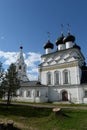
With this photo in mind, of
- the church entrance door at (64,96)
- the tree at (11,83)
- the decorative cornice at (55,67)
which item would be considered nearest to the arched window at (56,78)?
the decorative cornice at (55,67)

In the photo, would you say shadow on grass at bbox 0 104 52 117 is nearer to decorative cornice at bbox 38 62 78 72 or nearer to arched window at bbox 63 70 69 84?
arched window at bbox 63 70 69 84

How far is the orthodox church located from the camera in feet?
116

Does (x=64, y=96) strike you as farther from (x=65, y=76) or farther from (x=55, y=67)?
(x=55, y=67)

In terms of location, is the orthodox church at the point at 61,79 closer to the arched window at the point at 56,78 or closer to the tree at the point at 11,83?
the arched window at the point at 56,78

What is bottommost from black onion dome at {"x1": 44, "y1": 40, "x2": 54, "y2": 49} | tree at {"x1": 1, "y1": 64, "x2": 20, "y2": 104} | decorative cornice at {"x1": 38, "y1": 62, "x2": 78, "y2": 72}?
tree at {"x1": 1, "y1": 64, "x2": 20, "y2": 104}

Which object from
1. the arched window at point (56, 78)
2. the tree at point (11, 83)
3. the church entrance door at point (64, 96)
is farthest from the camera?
the arched window at point (56, 78)

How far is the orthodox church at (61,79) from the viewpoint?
35.5 metres

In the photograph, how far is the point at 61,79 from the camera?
3806 centimetres

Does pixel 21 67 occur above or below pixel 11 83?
above

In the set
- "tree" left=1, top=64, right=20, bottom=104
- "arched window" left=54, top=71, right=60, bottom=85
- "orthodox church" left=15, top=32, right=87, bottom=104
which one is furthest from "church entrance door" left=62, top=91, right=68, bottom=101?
"tree" left=1, top=64, right=20, bottom=104

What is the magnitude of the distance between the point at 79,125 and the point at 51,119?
2808mm

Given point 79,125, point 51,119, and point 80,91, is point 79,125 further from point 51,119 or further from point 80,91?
point 80,91

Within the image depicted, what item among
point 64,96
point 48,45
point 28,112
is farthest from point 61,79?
point 28,112

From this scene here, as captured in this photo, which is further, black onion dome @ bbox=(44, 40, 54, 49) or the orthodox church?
black onion dome @ bbox=(44, 40, 54, 49)
